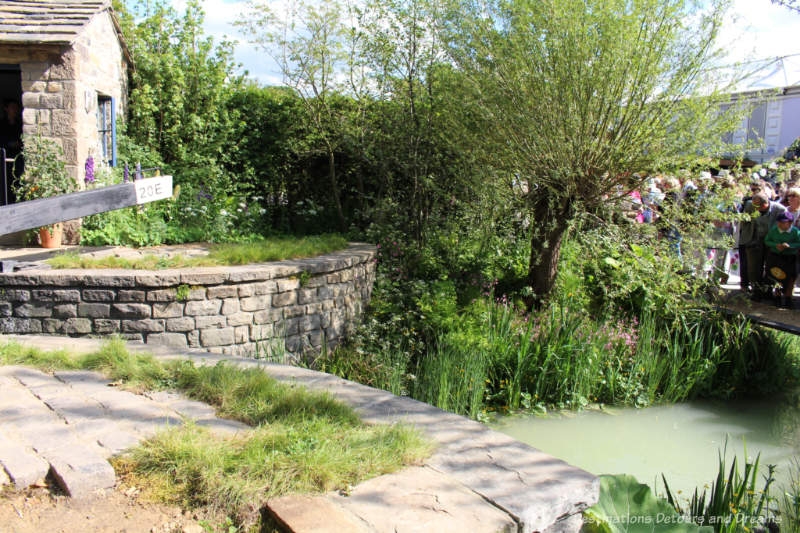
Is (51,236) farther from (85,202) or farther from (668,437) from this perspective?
(668,437)

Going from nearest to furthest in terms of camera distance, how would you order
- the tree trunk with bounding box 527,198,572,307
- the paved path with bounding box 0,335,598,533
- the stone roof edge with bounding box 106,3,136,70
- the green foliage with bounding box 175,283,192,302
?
the paved path with bounding box 0,335,598,533 < the green foliage with bounding box 175,283,192,302 < the tree trunk with bounding box 527,198,572,307 < the stone roof edge with bounding box 106,3,136,70

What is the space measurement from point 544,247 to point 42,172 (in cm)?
601

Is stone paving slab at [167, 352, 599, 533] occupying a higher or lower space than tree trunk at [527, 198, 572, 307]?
lower

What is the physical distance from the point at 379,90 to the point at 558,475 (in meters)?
6.80

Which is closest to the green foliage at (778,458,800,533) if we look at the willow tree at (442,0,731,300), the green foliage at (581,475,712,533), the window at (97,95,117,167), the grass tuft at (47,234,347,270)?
the green foliage at (581,475,712,533)

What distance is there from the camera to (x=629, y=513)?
2838 mm

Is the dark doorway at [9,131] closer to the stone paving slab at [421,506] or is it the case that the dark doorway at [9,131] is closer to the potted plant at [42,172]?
the potted plant at [42,172]

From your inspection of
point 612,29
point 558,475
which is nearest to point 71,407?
point 558,475

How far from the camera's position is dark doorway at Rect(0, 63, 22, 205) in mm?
7500

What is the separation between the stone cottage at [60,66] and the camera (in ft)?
23.7

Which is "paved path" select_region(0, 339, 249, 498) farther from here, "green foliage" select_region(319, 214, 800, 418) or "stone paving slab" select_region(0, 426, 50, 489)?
"green foliage" select_region(319, 214, 800, 418)

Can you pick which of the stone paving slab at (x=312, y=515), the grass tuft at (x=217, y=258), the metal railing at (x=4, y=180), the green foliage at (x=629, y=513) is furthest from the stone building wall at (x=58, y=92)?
the green foliage at (x=629, y=513)

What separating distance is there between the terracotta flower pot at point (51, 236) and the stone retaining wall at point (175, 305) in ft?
6.54

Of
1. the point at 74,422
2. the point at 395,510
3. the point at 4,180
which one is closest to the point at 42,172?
the point at 4,180
